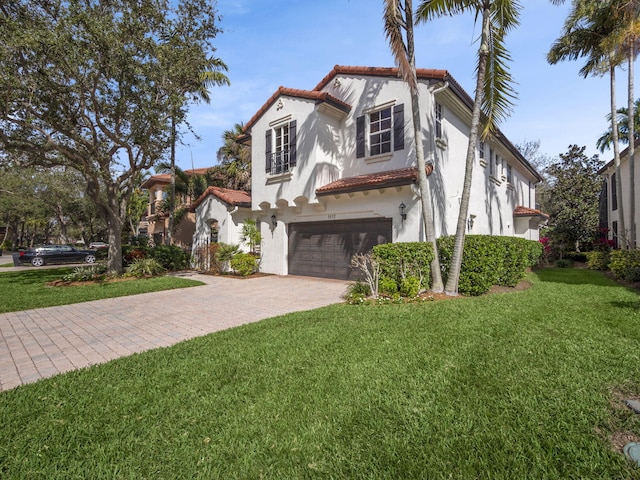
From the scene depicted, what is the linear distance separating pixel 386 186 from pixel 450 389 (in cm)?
736

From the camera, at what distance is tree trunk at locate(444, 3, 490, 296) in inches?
305

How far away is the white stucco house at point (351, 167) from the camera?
1038cm

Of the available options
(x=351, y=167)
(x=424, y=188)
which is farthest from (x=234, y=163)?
(x=424, y=188)

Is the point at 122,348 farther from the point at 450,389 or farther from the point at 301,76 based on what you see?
the point at 301,76

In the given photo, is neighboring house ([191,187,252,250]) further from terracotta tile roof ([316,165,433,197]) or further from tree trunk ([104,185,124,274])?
terracotta tile roof ([316,165,433,197])

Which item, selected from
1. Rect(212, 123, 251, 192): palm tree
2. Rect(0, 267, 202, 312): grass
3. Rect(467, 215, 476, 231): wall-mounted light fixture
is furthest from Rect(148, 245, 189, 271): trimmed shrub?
Rect(467, 215, 476, 231): wall-mounted light fixture

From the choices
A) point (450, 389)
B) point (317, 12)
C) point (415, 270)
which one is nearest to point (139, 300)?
point (415, 270)

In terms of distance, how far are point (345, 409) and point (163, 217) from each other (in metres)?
23.7

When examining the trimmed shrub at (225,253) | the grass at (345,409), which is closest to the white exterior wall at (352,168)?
the trimmed shrub at (225,253)

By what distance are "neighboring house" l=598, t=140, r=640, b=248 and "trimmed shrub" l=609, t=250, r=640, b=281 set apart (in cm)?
424

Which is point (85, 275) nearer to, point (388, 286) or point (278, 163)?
point (278, 163)

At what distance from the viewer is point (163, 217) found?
75.5ft

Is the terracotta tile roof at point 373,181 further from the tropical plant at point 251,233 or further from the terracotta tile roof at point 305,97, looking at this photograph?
the tropical plant at point 251,233

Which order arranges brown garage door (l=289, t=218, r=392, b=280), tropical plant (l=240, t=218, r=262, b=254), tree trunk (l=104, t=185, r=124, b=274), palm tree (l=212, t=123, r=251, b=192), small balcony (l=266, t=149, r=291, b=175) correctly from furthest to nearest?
palm tree (l=212, t=123, r=251, b=192) < tropical plant (l=240, t=218, r=262, b=254) < tree trunk (l=104, t=185, r=124, b=274) < small balcony (l=266, t=149, r=291, b=175) < brown garage door (l=289, t=218, r=392, b=280)
